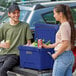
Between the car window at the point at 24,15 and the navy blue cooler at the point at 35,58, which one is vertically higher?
the car window at the point at 24,15

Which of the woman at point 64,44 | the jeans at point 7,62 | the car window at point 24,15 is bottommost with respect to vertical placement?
the jeans at point 7,62

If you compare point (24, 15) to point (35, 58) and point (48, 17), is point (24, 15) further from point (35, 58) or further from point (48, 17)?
point (35, 58)

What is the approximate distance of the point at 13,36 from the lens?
18.6ft

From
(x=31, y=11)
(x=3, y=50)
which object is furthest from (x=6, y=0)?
(x=3, y=50)

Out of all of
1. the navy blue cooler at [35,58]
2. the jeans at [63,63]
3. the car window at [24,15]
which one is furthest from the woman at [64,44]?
the car window at [24,15]

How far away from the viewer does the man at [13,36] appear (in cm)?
557

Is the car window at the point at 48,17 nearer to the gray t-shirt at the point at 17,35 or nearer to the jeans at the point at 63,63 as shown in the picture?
the gray t-shirt at the point at 17,35

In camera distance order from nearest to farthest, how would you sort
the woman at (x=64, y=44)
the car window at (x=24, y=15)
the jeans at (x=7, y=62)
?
the woman at (x=64, y=44)
the jeans at (x=7, y=62)
the car window at (x=24, y=15)

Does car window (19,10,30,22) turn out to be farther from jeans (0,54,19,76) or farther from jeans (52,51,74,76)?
jeans (52,51,74,76)

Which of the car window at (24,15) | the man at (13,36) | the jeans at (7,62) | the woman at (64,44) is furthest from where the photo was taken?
the car window at (24,15)

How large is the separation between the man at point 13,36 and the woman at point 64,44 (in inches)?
38.9

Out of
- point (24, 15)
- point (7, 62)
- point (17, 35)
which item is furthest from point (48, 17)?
point (7, 62)

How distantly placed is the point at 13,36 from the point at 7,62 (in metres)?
0.47

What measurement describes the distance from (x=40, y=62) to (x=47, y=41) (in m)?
0.44
